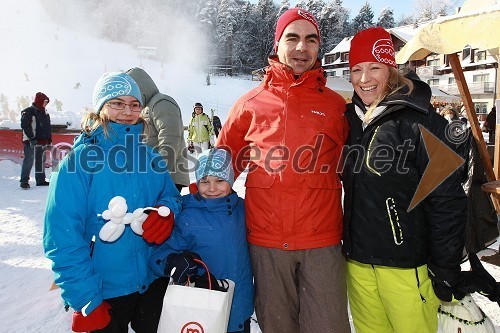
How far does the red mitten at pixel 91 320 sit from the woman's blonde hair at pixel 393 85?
5.64ft

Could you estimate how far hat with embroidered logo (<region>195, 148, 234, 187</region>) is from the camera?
7.39 feet

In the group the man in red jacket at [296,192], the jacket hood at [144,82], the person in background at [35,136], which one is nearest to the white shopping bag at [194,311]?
the man in red jacket at [296,192]

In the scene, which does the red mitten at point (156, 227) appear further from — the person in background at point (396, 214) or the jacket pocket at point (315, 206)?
the person in background at point (396, 214)

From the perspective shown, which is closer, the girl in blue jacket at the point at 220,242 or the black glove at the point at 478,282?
the black glove at the point at 478,282

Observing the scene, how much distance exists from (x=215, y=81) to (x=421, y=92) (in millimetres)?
43572

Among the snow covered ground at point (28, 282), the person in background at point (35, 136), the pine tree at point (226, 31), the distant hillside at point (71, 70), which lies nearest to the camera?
the snow covered ground at point (28, 282)

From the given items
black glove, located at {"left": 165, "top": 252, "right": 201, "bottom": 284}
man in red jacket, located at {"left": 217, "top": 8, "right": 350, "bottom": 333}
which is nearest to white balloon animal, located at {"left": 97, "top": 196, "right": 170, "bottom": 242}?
black glove, located at {"left": 165, "top": 252, "right": 201, "bottom": 284}

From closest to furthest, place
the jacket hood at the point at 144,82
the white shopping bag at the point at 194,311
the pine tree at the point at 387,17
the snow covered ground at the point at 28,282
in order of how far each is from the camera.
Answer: the white shopping bag at the point at 194,311 < the snow covered ground at the point at 28,282 < the jacket hood at the point at 144,82 < the pine tree at the point at 387,17

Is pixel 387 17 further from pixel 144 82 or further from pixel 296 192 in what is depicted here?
pixel 296 192

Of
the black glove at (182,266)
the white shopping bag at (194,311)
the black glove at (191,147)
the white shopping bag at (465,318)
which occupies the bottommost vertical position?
the black glove at (191,147)

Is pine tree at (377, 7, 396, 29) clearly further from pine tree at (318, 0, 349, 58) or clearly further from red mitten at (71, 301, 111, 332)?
red mitten at (71, 301, 111, 332)

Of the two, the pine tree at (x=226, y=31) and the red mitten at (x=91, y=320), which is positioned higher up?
the pine tree at (x=226, y=31)

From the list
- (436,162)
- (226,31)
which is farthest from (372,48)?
(226,31)

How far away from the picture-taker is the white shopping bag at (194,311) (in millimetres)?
1660
